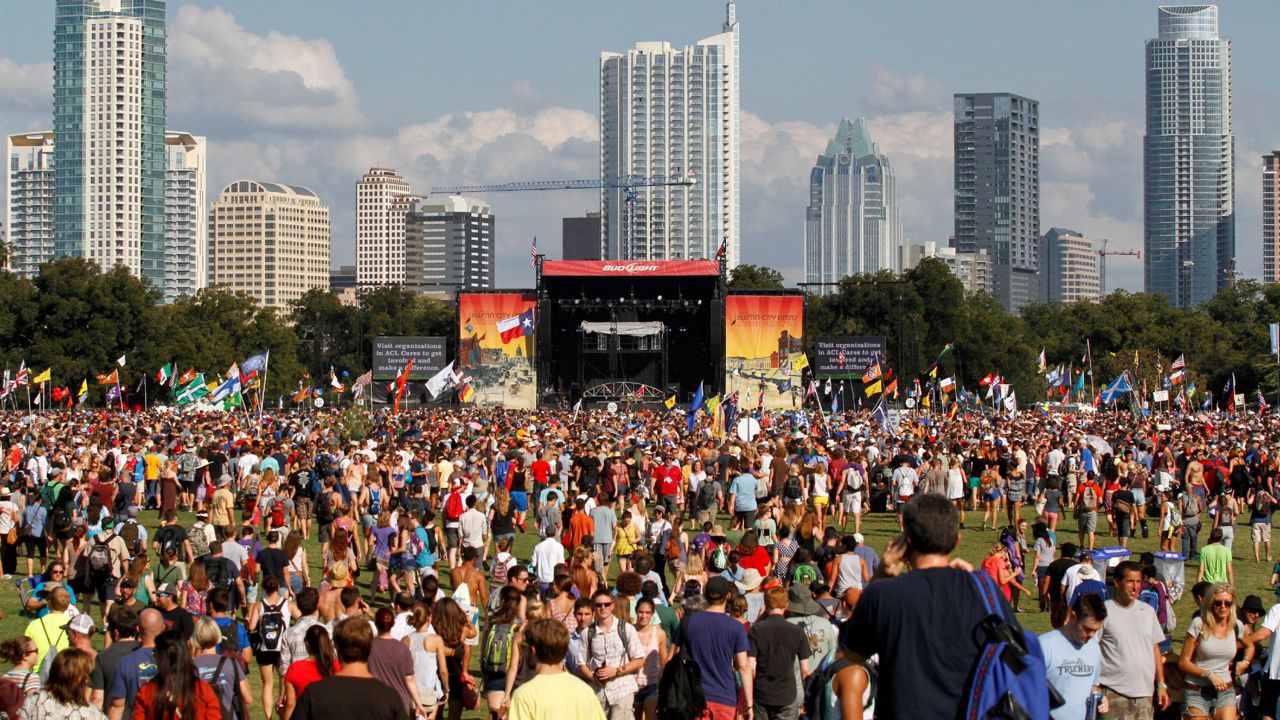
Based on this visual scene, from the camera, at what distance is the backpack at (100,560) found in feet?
47.2

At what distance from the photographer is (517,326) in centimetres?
6091

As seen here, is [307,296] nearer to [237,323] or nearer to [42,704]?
[237,323]

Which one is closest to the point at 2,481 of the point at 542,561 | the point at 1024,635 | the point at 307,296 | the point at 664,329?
the point at 542,561

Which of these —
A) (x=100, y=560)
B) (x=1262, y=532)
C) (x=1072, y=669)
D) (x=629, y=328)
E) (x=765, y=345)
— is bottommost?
(x=1262, y=532)

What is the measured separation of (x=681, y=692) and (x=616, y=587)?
209cm

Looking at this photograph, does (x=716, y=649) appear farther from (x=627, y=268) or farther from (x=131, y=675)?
(x=627, y=268)

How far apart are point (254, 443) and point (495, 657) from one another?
16649 mm

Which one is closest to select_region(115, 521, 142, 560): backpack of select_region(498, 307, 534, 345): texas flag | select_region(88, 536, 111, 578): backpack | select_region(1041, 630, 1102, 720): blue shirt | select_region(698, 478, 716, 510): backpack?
select_region(88, 536, 111, 578): backpack

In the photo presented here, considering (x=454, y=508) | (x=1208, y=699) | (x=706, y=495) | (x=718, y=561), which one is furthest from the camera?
Result: (x=706, y=495)

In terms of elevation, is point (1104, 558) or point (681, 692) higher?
point (1104, 558)

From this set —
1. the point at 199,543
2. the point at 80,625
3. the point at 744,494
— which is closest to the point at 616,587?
the point at 80,625

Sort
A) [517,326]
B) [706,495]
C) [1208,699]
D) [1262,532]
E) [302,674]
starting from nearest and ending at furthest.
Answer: [302,674] → [1208,699] → [1262,532] → [706,495] → [517,326]

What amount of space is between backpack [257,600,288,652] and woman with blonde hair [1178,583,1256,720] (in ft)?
18.1

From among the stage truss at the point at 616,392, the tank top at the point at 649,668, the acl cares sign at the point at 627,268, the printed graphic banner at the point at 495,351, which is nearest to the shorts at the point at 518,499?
the tank top at the point at 649,668
